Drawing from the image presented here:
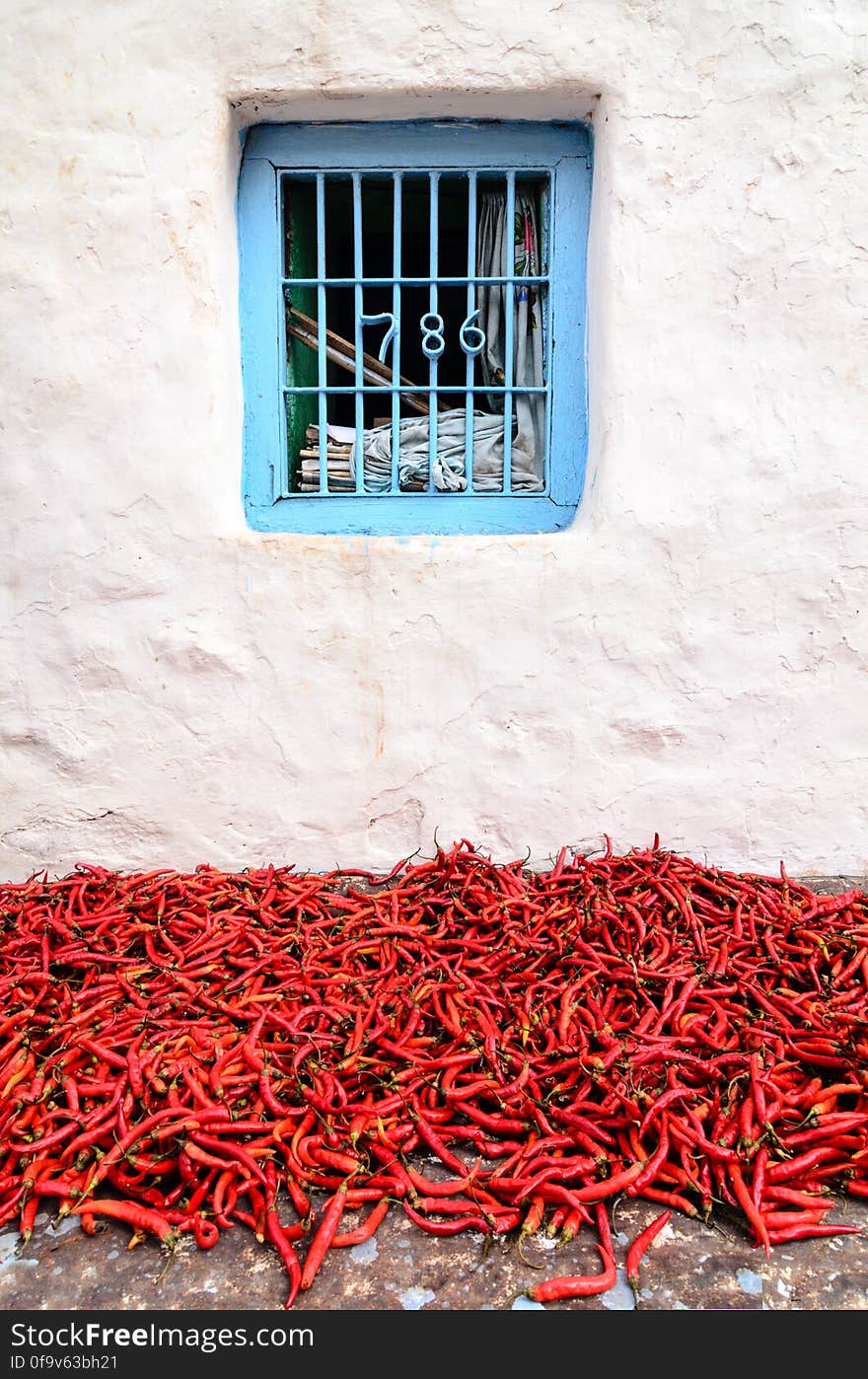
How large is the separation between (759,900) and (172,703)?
220 cm

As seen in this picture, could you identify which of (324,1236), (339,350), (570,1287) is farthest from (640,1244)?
(339,350)

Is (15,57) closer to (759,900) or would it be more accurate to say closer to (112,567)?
(112,567)

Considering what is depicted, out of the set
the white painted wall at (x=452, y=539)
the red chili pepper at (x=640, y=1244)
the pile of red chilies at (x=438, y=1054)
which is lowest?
the red chili pepper at (x=640, y=1244)

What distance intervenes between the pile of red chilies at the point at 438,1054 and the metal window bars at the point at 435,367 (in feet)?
4.95

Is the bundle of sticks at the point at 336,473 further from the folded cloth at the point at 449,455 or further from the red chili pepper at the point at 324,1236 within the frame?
the red chili pepper at the point at 324,1236

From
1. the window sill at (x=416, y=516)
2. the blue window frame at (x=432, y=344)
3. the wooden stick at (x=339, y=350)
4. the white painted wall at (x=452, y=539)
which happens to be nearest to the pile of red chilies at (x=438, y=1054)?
the white painted wall at (x=452, y=539)

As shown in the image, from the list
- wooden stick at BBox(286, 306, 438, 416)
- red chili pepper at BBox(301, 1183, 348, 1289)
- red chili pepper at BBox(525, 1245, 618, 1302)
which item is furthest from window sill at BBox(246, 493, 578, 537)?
red chili pepper at BBox(525, 1245, 618, 1302)

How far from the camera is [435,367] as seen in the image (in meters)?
3.39

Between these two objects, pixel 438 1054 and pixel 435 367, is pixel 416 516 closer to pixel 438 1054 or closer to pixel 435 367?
pixel 435 367

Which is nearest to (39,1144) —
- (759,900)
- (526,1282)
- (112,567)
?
(526,1282)

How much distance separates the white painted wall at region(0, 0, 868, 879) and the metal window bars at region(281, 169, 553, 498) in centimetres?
26

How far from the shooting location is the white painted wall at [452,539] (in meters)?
3.10

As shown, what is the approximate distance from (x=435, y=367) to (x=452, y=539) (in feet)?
2.22

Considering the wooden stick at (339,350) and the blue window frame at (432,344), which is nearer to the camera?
the blue window frame at (432,344)
